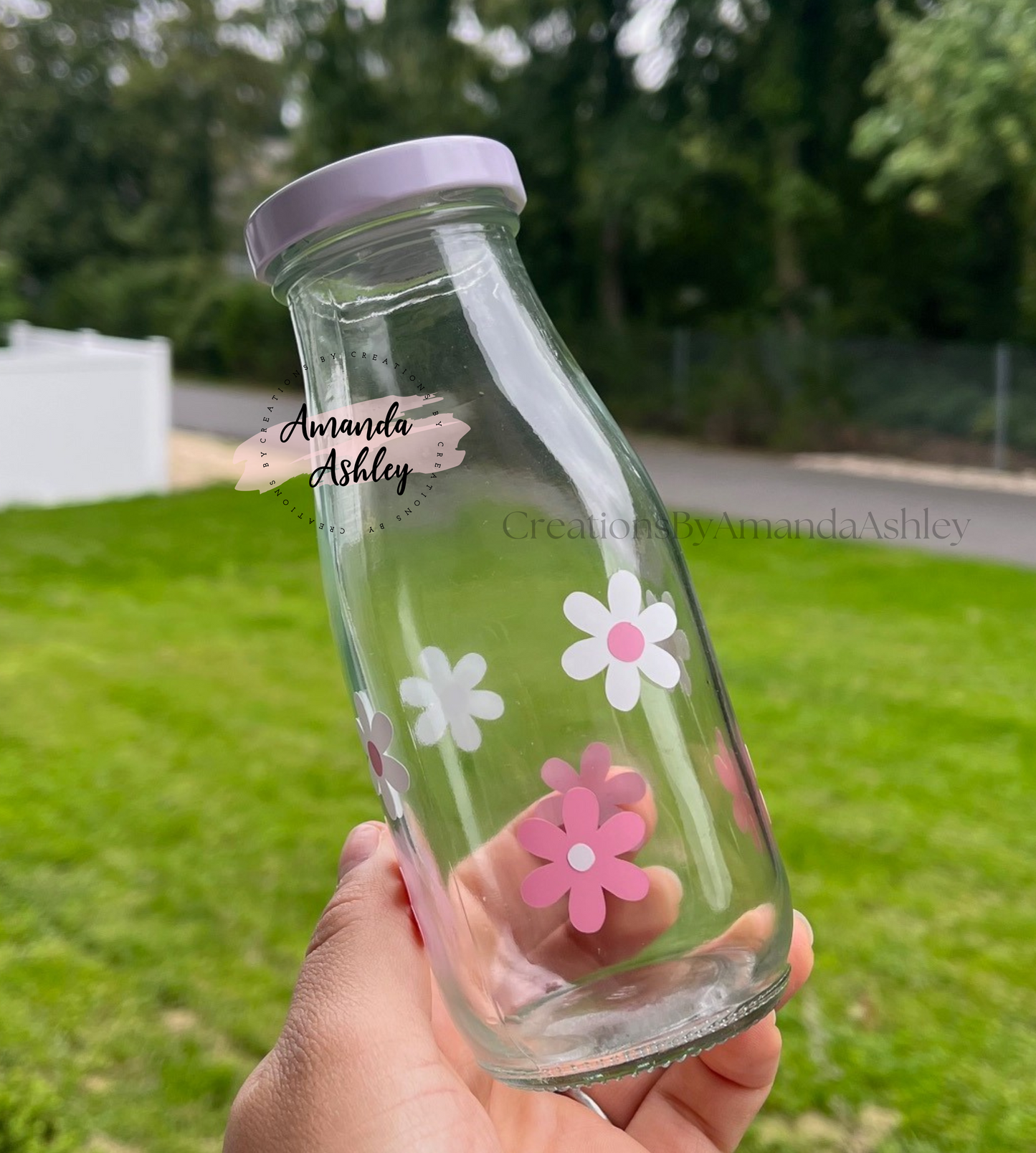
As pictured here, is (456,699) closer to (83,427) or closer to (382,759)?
(382,759)

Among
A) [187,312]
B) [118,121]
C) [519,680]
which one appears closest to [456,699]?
[519,680]

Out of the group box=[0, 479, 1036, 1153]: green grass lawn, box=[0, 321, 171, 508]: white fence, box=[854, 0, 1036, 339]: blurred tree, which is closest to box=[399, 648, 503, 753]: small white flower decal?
box=[0, 479, 1036, 1153]: green grass lawn

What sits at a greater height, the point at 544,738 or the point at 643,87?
the point at 643,87

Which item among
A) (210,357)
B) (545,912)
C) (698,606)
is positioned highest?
(210,357)

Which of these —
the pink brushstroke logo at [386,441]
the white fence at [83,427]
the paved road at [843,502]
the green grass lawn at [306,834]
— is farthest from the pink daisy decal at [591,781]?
the white fence at [83,427]

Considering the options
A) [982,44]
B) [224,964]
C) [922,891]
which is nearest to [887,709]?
[922,891]

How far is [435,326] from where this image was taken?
118cm

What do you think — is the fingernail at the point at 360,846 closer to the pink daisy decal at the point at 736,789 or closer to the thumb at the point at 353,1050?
the thumb at the point at 353,1050

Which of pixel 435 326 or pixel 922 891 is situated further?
pixel 922 891

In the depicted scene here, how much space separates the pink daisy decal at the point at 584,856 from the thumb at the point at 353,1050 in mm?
229

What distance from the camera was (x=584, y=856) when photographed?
118cm

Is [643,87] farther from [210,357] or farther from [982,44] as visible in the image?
[210,357]

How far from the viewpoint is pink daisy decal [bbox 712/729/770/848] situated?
1.26m

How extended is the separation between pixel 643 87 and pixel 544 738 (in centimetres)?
1179
